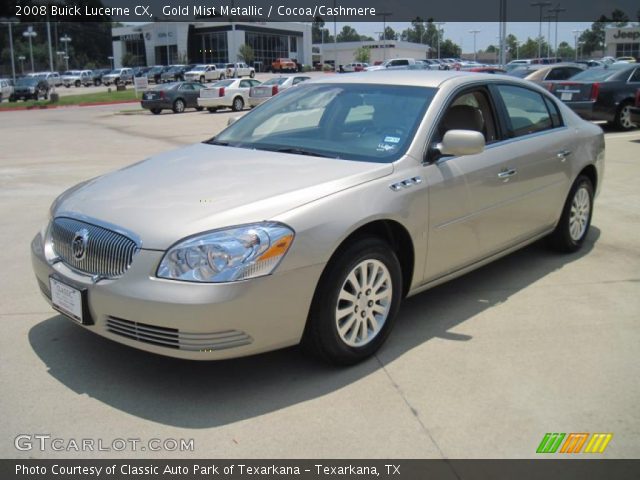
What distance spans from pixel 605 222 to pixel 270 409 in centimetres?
517

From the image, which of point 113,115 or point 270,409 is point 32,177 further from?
point 113,115

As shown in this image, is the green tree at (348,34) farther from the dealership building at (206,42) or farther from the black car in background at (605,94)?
the black car in background at (605,94)

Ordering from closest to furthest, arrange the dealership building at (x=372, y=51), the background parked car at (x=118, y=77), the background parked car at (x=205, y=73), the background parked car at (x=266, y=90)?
the background parked car at (x=266, y=90), the background parked car at (x=205, y=73), the background parked car at (x=118, y=77), the dealership building at (x=372, y=51)

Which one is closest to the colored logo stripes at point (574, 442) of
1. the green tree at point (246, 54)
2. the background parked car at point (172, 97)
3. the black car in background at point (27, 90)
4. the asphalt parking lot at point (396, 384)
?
the asphalt parking lot at point (396, 384)

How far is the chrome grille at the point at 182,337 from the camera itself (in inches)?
125

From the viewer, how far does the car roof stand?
4555 millimetres

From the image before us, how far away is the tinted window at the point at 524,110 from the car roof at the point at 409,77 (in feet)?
0.68

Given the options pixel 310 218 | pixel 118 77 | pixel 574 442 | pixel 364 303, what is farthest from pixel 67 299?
pixel 118 77

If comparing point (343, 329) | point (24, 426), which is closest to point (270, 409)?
point (343, 329)

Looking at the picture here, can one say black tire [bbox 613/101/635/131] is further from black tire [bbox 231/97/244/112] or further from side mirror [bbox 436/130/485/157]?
black tire [bbox 231/97/244/112]

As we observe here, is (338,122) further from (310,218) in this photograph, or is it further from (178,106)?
(178,106)

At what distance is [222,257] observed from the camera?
317cm

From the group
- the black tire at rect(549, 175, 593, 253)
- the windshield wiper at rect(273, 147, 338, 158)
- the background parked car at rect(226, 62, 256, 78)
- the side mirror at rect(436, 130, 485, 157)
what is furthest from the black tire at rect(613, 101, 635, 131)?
the background parked car at rect(226, 62, 256, 78)

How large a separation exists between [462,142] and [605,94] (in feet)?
42.4
